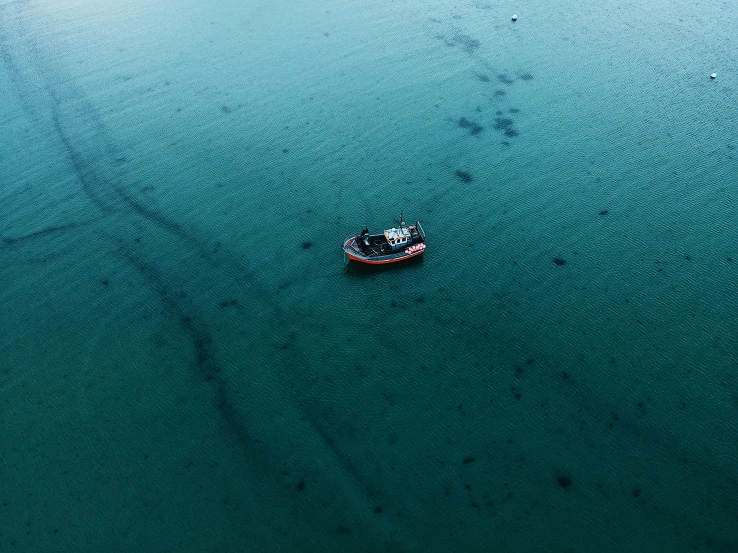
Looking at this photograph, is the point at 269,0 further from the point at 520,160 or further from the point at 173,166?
the point at 520,160

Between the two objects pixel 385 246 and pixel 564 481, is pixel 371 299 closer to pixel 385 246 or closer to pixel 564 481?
pixel 385 246

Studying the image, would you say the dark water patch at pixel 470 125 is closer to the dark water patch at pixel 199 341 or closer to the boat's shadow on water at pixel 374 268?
the boat's shadow on water at pixel 374 268

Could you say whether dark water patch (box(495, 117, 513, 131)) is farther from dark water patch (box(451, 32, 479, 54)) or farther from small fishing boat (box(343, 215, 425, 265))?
small fishing boat (box(343, 215, 425, 265))

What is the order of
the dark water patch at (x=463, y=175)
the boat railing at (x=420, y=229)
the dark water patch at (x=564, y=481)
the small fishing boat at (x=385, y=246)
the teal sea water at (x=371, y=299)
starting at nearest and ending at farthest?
the teal sea water at (x=371, y=299), the dark water patch at (x=564, y=481), the small fishing boat at (x=385, y=246), the boat railing at (x=420, y=229), the dark water patch at (x=463, y=175)

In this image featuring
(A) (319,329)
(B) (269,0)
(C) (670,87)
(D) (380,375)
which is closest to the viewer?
(D) (380,375)

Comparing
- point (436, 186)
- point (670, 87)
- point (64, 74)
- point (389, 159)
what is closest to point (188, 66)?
point (64, 74)

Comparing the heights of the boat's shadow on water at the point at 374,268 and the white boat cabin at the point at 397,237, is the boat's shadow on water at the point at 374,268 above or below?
below

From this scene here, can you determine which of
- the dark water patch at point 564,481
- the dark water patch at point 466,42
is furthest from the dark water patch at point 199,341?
the dark water patch at point 466,42
